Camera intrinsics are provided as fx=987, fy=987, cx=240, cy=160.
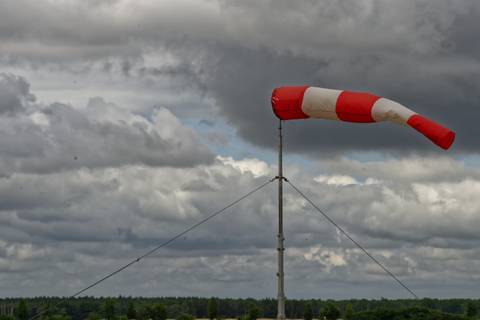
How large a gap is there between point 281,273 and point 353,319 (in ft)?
449

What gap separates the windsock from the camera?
35188 mm

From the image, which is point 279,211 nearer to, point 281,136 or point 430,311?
point 281,136

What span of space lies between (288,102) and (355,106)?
2.62 m

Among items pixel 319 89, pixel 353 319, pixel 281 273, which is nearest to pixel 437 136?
pixel 319 89

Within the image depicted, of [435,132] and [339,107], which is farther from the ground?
[339,107]

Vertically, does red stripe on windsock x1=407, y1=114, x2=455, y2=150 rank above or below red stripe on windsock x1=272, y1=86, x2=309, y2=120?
below

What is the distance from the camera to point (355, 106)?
36.4 metres

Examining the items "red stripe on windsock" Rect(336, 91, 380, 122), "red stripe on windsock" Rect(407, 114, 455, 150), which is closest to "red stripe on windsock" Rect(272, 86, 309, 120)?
"red stripe on windsock" Rect(336, 91, 380, 122)

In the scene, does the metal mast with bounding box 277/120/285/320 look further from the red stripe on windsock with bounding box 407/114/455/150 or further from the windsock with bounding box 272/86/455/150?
the red stripe on windsock with bounding box 407/114/455/150

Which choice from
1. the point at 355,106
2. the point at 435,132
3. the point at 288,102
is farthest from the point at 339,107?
the point at 435,132

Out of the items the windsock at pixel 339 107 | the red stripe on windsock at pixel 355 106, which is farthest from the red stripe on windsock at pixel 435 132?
the red stripe on windsock at pixel 355 106

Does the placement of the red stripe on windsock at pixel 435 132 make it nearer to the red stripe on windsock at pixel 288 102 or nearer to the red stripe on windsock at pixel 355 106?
the red stripe on windsock at pixel 355 106

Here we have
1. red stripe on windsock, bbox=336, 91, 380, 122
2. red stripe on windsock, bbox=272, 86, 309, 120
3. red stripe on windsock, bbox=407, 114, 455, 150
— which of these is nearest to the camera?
red stripe on windsock, bbox=407, 114, 455, 150

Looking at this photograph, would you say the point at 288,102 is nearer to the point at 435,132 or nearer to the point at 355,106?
the point at 355,106
